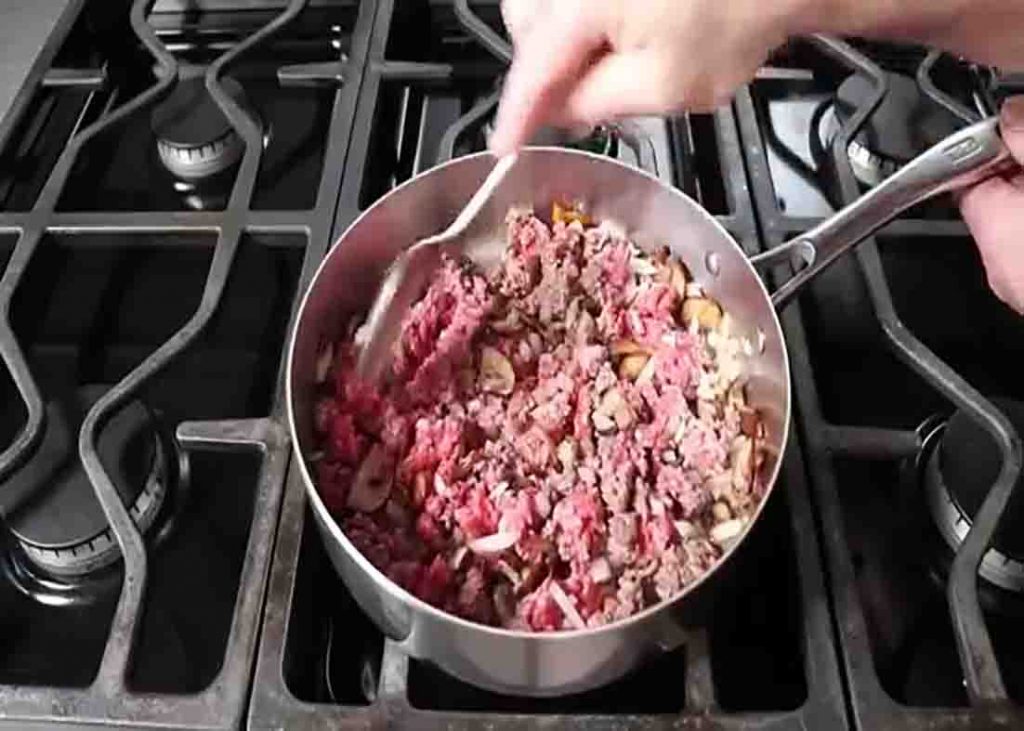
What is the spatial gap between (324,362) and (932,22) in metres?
0.36

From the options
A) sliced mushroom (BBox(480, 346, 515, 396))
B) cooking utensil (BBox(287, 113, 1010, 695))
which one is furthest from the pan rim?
sliced mushroom (BBox(480, 346, 515, 396))

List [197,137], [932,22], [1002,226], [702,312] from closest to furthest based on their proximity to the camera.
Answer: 1. [932,22]
2. [1002,226]
3. [702,312]
4. [197,137]

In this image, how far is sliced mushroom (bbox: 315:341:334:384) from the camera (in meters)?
0.69

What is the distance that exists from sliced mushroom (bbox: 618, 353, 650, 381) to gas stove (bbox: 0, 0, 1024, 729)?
0.08 m

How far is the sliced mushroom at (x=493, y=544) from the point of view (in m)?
0.61

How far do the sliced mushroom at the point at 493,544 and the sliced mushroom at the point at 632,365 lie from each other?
0.42ft

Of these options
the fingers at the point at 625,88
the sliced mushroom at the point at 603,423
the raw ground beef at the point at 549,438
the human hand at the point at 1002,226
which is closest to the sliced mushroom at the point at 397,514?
the raw ground beef at the point at 549,438

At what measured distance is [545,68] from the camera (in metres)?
0.54

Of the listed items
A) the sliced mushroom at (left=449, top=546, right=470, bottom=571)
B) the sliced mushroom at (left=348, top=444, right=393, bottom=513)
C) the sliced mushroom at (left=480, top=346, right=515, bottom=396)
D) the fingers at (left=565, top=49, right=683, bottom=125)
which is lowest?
the sliced mushroom at (left=449, top=546, right=470, bottom=571)

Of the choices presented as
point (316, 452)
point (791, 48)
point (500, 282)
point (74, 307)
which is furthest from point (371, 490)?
point (791, 48)

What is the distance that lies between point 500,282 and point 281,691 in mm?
280

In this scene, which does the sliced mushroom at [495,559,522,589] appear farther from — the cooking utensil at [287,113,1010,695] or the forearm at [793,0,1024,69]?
the forearm at [793,0,1024,69]

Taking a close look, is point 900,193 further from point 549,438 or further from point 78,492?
point 78,492

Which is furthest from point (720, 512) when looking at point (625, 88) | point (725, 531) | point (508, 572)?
point (625, 88)
